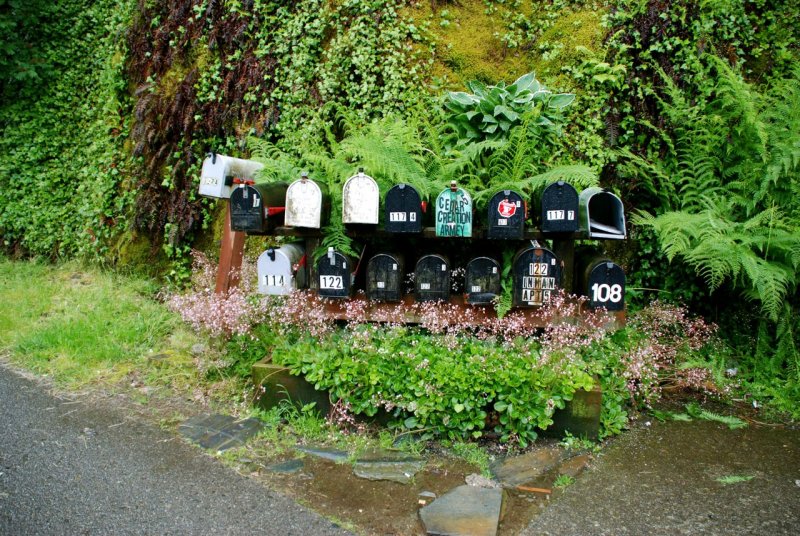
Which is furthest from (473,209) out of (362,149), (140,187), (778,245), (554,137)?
(140,187)

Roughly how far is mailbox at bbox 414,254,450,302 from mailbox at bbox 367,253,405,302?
14cm

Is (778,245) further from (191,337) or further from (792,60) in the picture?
(191,337)

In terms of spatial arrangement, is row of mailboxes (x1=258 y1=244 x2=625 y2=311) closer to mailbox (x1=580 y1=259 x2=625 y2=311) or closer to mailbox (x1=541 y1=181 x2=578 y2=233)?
mailbox (x1=580 y1=259 x2=625 y2=311)

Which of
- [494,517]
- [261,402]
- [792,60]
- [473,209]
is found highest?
[792,60]

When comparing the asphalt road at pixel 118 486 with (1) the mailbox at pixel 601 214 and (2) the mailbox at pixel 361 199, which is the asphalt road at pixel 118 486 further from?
(1) the mailbox at pixel 601 214

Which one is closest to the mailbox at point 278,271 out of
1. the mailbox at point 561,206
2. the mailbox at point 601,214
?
the mailbox at point 561,206

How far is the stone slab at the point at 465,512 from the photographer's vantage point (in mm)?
2798

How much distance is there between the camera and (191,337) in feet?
17.0

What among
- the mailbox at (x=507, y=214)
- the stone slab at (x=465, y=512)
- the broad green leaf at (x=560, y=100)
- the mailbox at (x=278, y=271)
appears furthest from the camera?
the broad green leaf at (x=560, y=100)

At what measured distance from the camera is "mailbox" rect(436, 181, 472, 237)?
3.81 m

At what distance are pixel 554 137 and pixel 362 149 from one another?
1961mm

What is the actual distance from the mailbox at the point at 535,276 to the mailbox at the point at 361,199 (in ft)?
3.35

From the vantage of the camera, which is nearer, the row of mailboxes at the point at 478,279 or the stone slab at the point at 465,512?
the stone slab at the point at 465,512

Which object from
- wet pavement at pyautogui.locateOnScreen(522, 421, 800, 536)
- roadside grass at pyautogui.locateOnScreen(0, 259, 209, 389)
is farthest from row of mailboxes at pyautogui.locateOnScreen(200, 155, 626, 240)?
roadside grass at pyautogui.locateOnScreen(0, 259, 209, 389)
